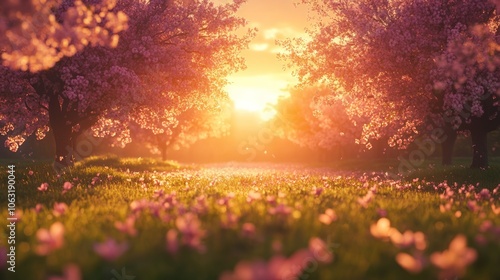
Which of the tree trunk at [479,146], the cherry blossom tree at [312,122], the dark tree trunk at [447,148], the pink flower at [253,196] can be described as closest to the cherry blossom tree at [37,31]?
the pink flower at [253,196]

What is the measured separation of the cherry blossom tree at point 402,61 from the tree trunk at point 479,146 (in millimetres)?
47

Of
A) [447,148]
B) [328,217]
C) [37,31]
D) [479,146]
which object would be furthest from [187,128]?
[328,217]

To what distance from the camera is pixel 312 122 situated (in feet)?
207

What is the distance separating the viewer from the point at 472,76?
1834 cm

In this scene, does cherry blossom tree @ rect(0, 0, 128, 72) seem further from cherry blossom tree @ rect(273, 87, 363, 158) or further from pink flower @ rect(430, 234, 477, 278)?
cherry blossom tree @ rect(273, 87, 363, 158)

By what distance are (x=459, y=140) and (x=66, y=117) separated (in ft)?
190

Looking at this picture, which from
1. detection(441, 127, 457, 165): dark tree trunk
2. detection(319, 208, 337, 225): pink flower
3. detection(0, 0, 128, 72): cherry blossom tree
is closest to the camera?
→ detection(319, 208, 337, 225): pink flower

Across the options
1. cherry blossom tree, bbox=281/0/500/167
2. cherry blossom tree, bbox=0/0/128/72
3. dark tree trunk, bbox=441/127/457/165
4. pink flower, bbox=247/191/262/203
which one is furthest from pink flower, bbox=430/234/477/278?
dark tree trunk, bbox=441/127/457/165

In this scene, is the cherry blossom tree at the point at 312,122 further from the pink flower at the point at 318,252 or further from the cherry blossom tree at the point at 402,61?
the pink flower at the point at 318,252

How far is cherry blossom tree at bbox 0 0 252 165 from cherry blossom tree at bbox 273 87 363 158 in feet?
117

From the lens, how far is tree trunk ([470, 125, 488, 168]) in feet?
72.6

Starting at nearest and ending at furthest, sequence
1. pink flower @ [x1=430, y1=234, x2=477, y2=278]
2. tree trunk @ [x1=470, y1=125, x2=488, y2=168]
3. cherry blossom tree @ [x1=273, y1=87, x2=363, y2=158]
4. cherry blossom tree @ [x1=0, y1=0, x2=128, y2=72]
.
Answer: pink flower @ [x1=430, y1=234, x2=477, y2=278]
cherry blossom tree @ [x1=0, y1=0, x2=128, y2=72]
tree trunk @ [x1=470, y1=125, x2=488, y2=168]
cherry blossom tree @ [x1=273, y1=87, x2=363, y2=158]

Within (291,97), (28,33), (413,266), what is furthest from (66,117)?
(291,97)

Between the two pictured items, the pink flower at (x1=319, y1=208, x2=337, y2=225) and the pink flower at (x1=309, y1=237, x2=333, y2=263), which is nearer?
the pink flower at (x1=309, y1=237, x2=333, y2=263)
